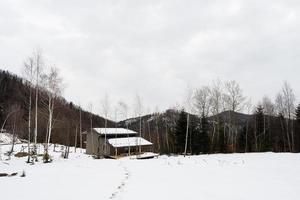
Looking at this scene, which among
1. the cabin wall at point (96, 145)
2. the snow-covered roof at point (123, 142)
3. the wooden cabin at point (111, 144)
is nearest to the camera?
the snow-covered roof at point (123, 142)

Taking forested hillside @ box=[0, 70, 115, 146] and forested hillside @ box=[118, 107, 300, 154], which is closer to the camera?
forested hillside @ box=[0, 70, 115, 146]

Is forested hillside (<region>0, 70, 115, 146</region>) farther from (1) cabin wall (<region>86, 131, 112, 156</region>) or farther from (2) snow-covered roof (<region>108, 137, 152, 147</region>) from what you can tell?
(2) snow-covered roof (<region>108, 137, 152, 147</region>)

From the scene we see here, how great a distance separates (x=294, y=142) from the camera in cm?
3775

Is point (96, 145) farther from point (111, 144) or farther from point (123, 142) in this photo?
point (123, 142)

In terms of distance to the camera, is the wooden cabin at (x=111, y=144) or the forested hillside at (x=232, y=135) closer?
the forested hillside at (x=232, y=135)

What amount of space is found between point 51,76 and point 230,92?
94.0ft

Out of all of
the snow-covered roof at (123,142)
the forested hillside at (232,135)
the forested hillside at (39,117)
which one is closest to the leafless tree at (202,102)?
the forested hillside at (232,135)

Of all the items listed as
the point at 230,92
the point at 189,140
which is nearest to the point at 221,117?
the point at 230,92

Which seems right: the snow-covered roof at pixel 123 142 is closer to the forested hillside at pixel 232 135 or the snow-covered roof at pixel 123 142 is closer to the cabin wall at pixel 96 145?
the cabin wall at pixel 96 145

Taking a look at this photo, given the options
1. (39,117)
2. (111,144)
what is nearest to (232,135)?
(111,144)

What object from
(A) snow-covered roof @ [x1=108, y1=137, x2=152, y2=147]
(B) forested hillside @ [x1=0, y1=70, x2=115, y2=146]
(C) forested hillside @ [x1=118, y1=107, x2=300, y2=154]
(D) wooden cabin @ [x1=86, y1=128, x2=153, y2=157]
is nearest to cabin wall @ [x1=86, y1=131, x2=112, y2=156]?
(D) wooden cabin @ [x1=86, y1=128, x2=153, y2=157]

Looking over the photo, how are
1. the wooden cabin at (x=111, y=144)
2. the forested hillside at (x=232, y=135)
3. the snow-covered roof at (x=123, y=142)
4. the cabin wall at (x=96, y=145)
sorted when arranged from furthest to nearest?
the cabin wall at (x=96, y=145) → the wooden cabin at (x=111, y=144) → the snow-covered roof at (x=123, y=142) → the forested hillside at (x=232, y=135)

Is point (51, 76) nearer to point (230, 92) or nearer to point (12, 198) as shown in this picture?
point (12, 198)

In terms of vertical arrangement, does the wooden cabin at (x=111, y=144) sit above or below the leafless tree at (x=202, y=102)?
below
